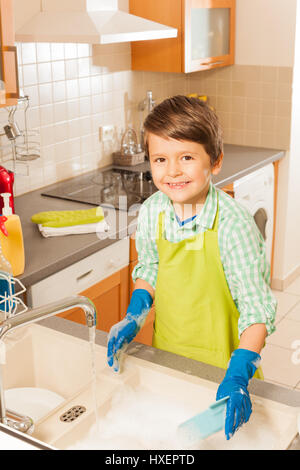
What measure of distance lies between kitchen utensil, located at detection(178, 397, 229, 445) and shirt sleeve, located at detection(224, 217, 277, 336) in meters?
0.26

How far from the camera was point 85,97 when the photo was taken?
304 cm

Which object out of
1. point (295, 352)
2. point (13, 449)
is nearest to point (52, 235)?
point (13, 449)

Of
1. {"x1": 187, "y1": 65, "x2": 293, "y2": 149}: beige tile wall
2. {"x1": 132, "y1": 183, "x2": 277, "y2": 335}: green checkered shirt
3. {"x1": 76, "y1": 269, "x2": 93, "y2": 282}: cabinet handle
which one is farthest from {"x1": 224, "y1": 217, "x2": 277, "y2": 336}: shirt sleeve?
{"x1": 187, "y1": 65, "x2": 293, "y2": 149}: beige tile wall

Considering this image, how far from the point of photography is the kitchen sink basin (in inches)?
42.4

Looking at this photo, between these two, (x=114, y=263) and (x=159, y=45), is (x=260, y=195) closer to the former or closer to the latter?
(x=159, y=45)

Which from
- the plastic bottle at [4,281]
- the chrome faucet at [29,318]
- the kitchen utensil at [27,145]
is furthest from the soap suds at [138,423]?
the kitchen utensil at [27,145]

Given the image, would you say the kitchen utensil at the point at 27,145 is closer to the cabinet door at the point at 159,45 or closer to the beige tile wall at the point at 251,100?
the cabinet door at the point at 159,45

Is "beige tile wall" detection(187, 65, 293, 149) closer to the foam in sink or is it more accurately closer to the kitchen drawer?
the kitchen drawer

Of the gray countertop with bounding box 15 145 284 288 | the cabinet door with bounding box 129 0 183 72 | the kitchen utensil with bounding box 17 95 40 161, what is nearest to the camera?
the gray countertop with bounding box 15 145 284 288

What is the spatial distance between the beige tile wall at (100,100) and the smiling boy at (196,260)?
53.3 inches

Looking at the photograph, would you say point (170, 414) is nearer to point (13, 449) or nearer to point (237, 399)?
point (237, 399)

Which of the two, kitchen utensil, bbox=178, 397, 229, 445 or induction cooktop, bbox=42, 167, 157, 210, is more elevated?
induction cooktop, bbox=42, 167, 157, 210

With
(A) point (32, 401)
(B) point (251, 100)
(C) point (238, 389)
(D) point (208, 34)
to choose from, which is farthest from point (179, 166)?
(B) point (251, 100)

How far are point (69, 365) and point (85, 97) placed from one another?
198cm
